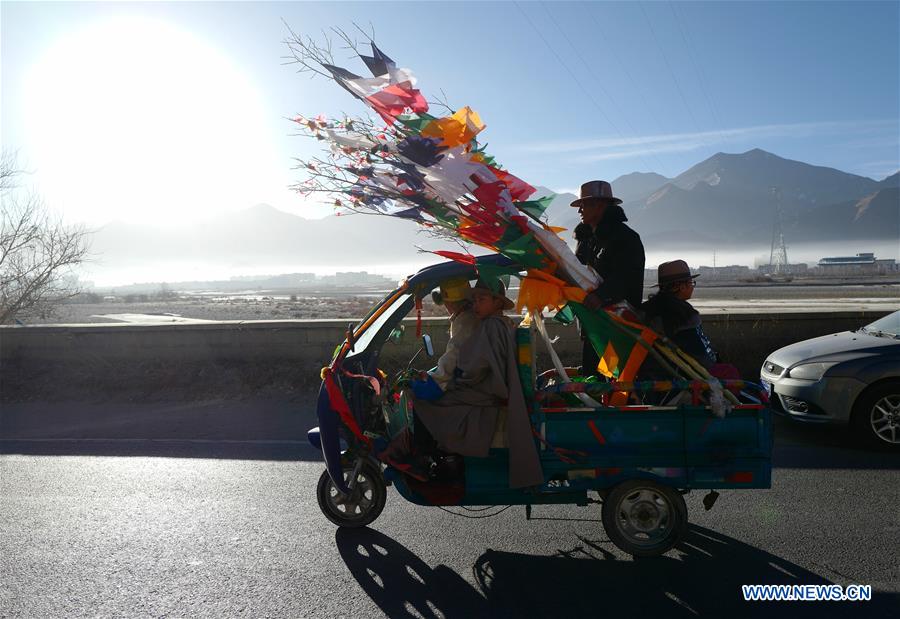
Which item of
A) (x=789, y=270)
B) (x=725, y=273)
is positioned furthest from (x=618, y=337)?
(x=789, y=270)

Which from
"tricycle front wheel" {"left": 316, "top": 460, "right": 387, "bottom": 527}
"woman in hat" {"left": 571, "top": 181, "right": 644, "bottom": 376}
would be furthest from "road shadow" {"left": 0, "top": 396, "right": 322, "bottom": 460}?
"woman in hat" {"left": 571, "top": 181, "right": 644, "bottom": 376}

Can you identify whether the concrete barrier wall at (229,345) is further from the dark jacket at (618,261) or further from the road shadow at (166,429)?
the dark jacket at (618,261)

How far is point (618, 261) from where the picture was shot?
A: 509 centimetres

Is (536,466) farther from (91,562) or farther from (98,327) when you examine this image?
(98,327)

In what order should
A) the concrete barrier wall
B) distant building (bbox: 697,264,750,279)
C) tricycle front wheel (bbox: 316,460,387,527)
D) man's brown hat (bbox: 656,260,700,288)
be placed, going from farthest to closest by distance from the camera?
distant building (bbox: 697,264,750,279) → the concrete barrier wall → tricycle front wheel (bbox: 316,460,387,527) → man's brown hat (bbox: 656,260,700,288)

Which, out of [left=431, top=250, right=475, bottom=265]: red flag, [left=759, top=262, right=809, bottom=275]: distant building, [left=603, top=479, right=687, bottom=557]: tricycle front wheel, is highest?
[left=759, top=262, right=809, bottom=275]: distant building

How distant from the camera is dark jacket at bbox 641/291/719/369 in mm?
4980

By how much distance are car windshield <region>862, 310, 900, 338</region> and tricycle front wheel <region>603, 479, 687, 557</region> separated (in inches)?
176

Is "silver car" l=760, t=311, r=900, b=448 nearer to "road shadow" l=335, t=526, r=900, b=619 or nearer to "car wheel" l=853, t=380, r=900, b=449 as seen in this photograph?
"car wheel" l=853, t=380, r=900, b=449

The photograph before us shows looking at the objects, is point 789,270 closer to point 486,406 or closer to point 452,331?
point 452,331

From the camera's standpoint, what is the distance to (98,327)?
1251 cm

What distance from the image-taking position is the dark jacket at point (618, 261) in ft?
16.0

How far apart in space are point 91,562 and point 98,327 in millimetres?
8575

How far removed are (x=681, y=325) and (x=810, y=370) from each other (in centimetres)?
327
